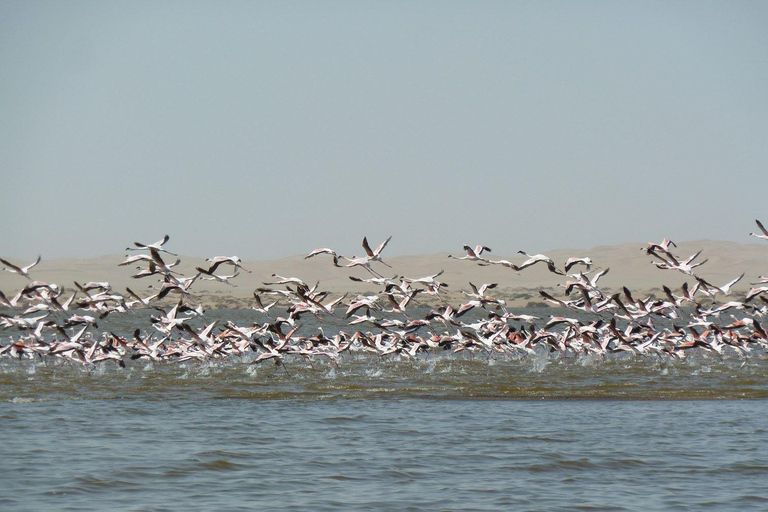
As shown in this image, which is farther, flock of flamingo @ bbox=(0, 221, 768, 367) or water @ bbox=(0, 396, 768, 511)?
flock of flamingo @ bbox=(0, 221, 768, 367)

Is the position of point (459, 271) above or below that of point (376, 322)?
above

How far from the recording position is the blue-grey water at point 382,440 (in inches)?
571

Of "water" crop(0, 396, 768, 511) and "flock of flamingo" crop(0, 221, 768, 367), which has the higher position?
"flock of flamingo" crop(0, 221, 768, 367)

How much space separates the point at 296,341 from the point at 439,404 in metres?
9.96

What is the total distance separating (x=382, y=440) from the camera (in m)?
19.0

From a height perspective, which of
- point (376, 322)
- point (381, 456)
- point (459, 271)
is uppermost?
point (459, 271)

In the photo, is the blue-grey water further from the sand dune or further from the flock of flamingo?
the sand dune

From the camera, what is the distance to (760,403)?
80.8ft

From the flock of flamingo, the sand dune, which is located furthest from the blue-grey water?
the sand dune

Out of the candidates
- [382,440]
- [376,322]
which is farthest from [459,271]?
[382,440]

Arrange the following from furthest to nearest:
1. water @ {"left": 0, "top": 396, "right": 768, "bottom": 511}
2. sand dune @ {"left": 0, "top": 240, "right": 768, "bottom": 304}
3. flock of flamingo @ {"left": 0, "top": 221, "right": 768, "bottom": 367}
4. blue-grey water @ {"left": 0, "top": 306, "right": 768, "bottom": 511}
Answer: sand dune @ {"left": 0, "top": 240, "right": 768, "bottom": 304}
flock of flamingo @ {"left": 0, "top": 221, "right": 768, "bottom": 367}
blue-grey water @ {"left": 0, "top": 306, "right": 768, "bottom": 511}
water @ {"left": 0, "top": 396, "right": 768, "bottom": 511}

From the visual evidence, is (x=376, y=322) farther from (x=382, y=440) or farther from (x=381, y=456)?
(x=381, y=456)

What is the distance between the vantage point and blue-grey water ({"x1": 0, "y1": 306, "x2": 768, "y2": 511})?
1449 centimetres

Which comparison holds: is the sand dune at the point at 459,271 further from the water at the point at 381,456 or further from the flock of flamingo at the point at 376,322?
the water at the point at 381,456
